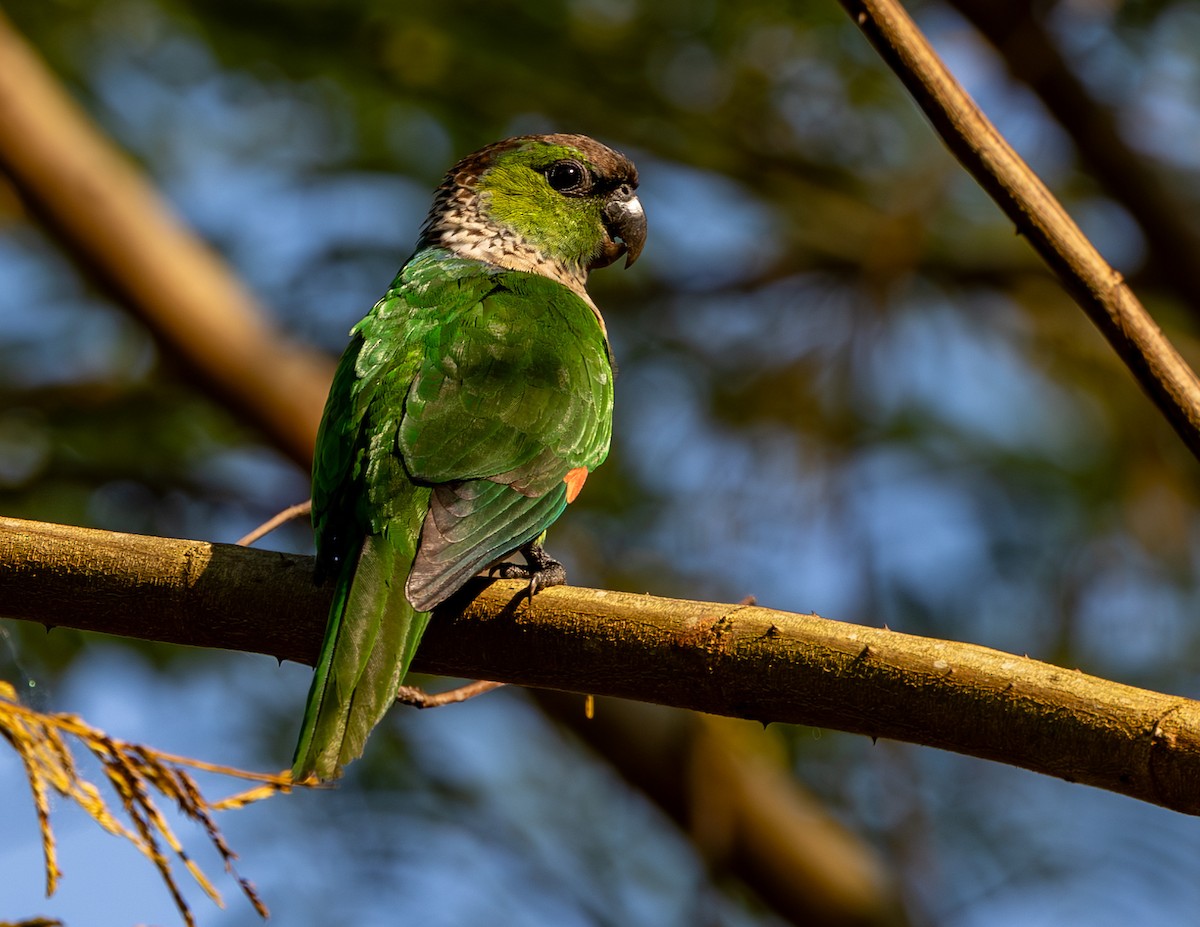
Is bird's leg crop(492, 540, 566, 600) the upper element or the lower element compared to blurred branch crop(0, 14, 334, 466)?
lower

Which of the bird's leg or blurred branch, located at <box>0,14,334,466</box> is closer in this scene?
the bird's leg

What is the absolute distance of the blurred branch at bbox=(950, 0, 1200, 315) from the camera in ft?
Answer: 19.1

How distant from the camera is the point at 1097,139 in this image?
19.5 ft

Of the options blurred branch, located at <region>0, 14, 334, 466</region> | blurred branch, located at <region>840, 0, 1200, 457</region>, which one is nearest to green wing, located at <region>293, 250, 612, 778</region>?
blurred branch, located at <region>840, 0, 1200, 457</region>

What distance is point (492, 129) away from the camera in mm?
6539

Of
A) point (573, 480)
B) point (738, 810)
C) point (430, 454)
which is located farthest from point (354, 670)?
point (738, 810)

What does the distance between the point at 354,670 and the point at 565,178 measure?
2464mm

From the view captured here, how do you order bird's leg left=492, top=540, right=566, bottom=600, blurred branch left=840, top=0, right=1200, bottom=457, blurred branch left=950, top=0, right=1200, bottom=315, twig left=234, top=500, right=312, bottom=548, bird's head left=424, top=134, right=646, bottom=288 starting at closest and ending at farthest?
blurred branch left=840, top=0, right=1200, bottom=457, bird's leg left=492, top=540, right=566, bottom=600, twig left=234, top=500, right=312, bottom=548, bird's head left=424, top=134, right=646, bottom=288, blurred branch left=950, top=0, right=1200, bottom=315

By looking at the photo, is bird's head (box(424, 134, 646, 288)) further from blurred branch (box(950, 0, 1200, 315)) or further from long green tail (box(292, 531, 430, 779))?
blurred branch (box(950, 0, 1200, 315))

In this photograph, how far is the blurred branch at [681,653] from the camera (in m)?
2.33

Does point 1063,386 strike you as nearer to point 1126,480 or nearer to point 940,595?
point 1126,480

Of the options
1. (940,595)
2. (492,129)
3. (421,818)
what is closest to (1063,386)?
(940,595)

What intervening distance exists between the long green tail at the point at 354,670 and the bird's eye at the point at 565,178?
2.25 meters

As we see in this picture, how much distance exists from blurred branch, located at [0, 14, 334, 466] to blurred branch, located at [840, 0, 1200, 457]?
3.81m
